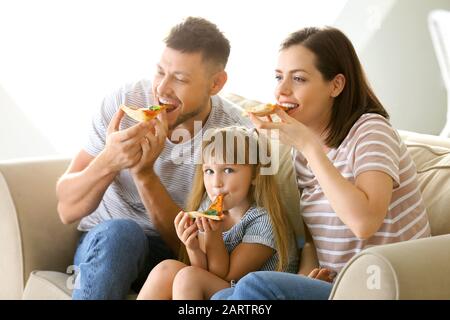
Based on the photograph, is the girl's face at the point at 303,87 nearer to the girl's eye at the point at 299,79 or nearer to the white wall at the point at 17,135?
the girl's eye at the point at 299,79

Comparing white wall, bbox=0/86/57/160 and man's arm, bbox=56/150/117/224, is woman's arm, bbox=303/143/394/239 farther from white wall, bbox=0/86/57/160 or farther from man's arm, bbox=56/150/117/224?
white wall, bbox=0/86/57/160

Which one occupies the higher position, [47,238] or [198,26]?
[198,26]

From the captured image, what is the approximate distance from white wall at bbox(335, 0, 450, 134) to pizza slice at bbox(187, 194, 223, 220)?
2.20 meters

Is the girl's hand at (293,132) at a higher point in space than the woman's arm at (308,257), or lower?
higher

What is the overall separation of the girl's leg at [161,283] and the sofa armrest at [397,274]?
1.49 ft

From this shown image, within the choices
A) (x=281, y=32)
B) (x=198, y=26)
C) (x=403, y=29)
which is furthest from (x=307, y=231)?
(x=403, y=29)

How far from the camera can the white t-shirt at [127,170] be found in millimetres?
2150

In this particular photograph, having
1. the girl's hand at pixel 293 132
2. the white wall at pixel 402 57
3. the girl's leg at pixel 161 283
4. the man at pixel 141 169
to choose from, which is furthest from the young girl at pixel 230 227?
the white wall at pixel 402 57

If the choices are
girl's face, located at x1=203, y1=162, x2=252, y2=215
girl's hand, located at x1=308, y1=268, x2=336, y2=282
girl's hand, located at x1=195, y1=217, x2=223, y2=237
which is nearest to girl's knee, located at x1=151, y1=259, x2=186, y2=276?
girl's hand, located at x1=195, y1=217, x2=223, y2=237

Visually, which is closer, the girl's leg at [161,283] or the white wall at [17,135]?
the girl's leg at [161,283]

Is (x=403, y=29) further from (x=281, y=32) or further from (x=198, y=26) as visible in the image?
(x=198, y=26)
